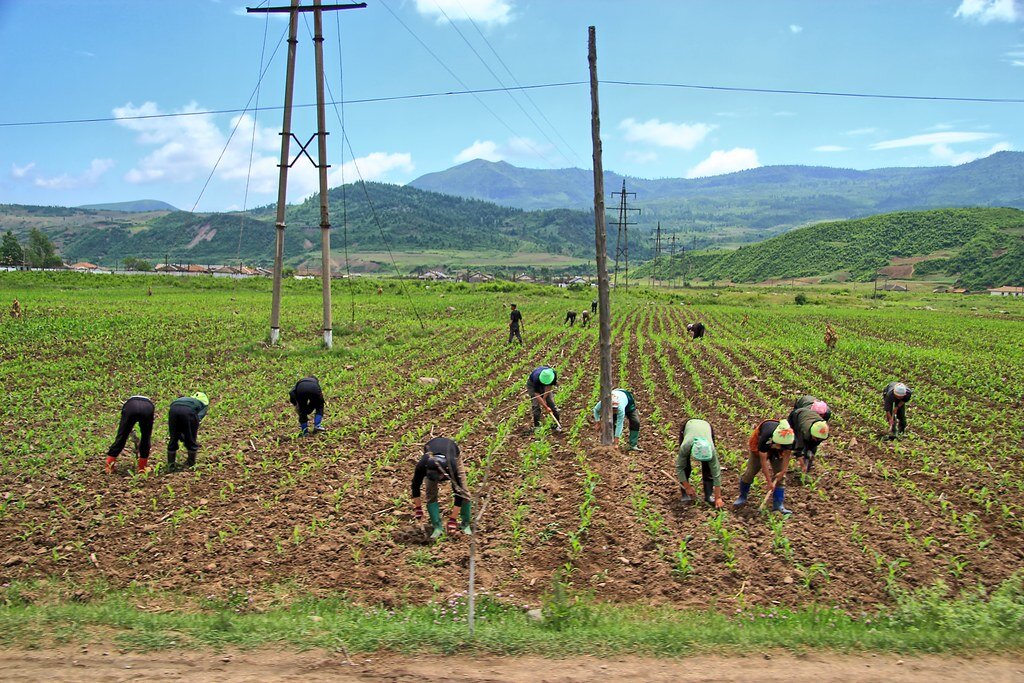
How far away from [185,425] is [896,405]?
12.3 m

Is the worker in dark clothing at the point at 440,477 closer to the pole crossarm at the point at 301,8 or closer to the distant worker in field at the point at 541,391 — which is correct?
the distant worker in field at the point at 541,391

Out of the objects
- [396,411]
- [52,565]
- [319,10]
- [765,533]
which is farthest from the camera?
[319,10]

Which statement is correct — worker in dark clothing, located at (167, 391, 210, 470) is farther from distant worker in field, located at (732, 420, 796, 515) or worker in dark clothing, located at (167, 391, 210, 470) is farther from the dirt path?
distant worker in field, located at (732, 420, 796, 515)

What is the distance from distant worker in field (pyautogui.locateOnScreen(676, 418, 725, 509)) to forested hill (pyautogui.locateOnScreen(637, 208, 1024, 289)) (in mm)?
106795

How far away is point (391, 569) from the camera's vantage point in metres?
7.23

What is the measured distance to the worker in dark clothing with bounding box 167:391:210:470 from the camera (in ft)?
32.8

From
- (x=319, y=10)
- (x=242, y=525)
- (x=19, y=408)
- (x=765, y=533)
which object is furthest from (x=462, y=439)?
(x=319, y=10)

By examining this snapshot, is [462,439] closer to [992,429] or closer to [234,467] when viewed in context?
[234,467]

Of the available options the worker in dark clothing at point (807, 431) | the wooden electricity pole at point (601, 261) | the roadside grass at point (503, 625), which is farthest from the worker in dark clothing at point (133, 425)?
the worker in dark clothing at point (807, 431)

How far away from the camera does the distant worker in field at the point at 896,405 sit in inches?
468

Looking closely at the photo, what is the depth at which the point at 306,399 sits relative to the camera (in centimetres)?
1198

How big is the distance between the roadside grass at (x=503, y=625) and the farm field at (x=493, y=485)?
29cm

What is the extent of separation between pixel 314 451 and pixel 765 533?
7.22 meters

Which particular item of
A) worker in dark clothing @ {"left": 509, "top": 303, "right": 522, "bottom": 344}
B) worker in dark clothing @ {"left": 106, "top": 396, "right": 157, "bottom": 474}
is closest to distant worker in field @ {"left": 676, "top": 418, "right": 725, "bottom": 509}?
worker in dark clothing @ {"left": 106, "top": 396, "right": 157, "bottom": 474}
